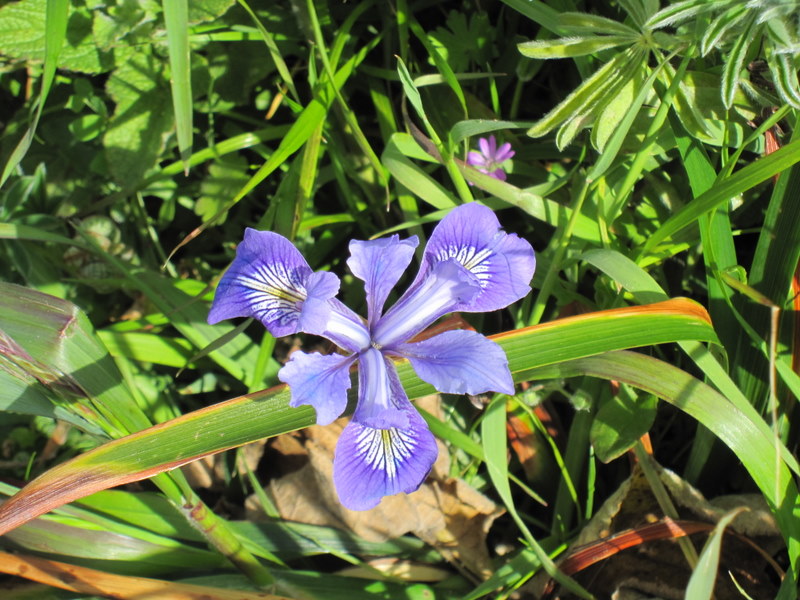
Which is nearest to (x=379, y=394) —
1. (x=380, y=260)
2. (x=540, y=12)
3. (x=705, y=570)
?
(x=380, y=260)

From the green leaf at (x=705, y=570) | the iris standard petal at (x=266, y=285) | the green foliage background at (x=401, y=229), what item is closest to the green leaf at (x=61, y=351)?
the green foliage background at (x=401, y=229)

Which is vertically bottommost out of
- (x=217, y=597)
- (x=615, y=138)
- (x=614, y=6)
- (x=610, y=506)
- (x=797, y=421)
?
(x=217, y=597)

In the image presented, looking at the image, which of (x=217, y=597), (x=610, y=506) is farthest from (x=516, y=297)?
(x=217, y=597)

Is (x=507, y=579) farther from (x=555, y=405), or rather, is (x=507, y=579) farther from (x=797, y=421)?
(x=797, y=421)

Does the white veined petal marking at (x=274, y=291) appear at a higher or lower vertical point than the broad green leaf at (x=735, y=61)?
lower

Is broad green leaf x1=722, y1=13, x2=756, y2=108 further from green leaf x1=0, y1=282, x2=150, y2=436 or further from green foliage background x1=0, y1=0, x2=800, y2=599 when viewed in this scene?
green leaf x1=0, y1=282, x2=150, y2=436

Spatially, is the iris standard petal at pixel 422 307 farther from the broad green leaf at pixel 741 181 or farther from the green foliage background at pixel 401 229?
the broad green leaf at pixel 741 181
